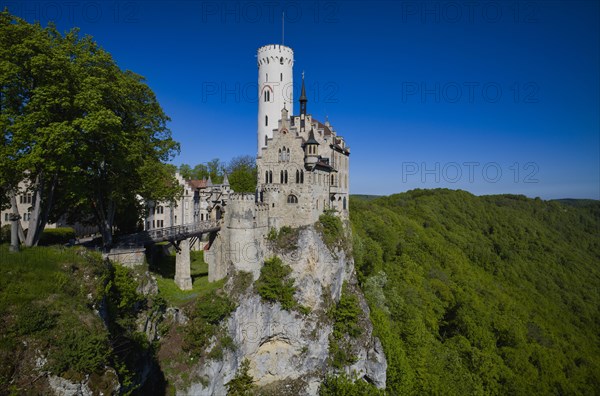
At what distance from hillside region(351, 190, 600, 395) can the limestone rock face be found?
310 inches

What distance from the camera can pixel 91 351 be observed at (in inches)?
568

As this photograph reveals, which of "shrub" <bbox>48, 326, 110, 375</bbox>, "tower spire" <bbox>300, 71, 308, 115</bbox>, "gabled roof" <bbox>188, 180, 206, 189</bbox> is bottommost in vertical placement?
"shrub" <bbox>48, 326, 110, 375</bbox>

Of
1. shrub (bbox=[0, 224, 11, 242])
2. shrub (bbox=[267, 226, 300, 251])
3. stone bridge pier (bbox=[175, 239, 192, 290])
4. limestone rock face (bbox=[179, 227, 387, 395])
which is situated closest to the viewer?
shrub (bbox=[0, 224, 11, 242])

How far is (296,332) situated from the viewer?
107 ft

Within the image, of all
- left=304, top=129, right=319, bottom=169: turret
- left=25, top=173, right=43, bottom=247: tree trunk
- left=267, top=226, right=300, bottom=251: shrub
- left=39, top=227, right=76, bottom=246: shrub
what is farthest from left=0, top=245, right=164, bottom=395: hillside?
left=304, top=129, right=319, bottom=169: turret

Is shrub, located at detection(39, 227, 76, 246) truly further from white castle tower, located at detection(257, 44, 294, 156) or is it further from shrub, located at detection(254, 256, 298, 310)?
white castle tower, located at detection(257, 44, 294, 156)

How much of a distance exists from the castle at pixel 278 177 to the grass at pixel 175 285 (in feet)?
5.21

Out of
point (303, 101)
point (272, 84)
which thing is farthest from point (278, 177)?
point (272, 84)

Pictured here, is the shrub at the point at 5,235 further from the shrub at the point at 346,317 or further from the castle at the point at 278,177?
the shrub at the point at 346,317

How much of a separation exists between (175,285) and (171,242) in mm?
3933

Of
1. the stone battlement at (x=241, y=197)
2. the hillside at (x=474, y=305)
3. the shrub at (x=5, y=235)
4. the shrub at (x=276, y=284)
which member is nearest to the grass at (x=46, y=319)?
the shrub at (x=5, y=235)

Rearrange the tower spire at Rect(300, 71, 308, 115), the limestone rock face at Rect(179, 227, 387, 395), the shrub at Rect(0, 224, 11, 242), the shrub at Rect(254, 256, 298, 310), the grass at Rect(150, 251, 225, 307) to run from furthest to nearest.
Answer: the tower spire at Rect(300, 71, 308, 115) < the shrub at Rect(254, 256, 298, 310) < the limestone rock face at Rect(179, 227, 387, 395) < the grass at Rect(150, 251, 225, 307) < the shrub at Rect(0, 224, 11, 242)

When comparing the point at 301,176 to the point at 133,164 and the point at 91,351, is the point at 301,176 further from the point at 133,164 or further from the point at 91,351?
the point at 91,351

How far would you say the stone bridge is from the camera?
983 inches
